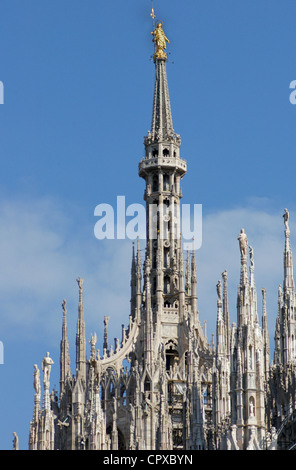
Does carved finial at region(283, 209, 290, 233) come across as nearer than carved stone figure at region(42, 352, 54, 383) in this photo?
No

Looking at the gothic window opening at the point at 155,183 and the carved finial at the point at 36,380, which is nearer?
the carved finial at the point at 36,380

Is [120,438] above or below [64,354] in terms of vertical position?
below

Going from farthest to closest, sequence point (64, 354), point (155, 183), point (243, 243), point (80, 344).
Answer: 1. point (155, 183)
2. point (64, 354)
3. point (80, 344)
4. point (243, 243)

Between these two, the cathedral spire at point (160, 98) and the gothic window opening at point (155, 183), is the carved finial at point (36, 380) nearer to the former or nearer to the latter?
the gothic window opening at point (155, 183)

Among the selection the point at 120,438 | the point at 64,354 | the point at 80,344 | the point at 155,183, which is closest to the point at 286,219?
the point at 80,344

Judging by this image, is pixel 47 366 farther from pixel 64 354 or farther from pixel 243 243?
pixel 64 354

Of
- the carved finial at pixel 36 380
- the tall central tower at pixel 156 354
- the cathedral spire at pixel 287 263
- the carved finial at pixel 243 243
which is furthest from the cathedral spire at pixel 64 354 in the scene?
the carved finial at pixel 243 243

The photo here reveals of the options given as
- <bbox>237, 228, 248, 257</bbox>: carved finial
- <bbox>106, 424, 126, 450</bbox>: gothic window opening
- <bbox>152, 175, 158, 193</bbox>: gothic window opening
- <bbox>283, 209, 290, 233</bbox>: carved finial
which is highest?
<bbox>152, 175, 158, 193</bbox>: gothic window opening

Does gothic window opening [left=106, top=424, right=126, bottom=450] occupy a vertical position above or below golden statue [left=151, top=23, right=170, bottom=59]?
below

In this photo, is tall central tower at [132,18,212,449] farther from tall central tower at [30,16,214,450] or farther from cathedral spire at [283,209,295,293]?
cathedral spire at [283,209,295,293]

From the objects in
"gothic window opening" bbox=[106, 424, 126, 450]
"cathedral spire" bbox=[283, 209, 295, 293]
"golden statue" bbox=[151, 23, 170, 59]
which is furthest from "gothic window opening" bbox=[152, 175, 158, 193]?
"cathedral spire" bbox=[283, 209, 295, 293]

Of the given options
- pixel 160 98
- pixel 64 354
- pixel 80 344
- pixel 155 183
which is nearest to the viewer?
pixel 80 344
